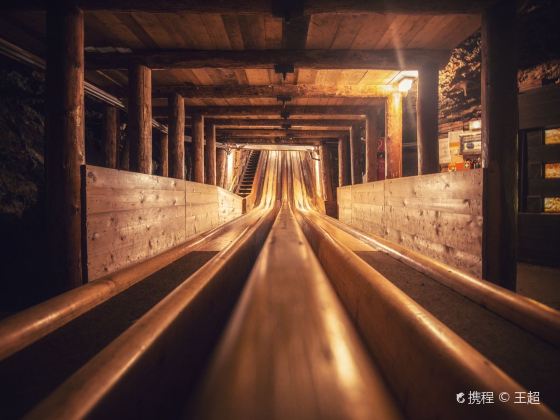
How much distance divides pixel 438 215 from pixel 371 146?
4671mm

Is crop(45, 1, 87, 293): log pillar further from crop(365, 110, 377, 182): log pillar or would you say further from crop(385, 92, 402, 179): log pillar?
crop(365, 110, 377, 182): log pillar

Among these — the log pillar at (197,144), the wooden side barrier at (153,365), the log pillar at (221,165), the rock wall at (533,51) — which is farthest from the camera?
the log pillar at (221,165)

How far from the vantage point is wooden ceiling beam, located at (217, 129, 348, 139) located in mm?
9750

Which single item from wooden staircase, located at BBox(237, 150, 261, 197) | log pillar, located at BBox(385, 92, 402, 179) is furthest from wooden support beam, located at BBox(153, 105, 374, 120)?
wooden staircase, located at BBox(237, 150, 261, 197)

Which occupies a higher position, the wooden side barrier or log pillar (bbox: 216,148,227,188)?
log pillar (bbox: 216,148,227,188)

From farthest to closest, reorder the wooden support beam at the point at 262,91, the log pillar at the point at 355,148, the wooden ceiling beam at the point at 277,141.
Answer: the wooden ceiling beam at the point at 277,141 < the log pillar at the point at 355,148 < the wooden support beam at the point at 262,91

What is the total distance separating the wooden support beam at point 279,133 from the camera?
32.0 feet

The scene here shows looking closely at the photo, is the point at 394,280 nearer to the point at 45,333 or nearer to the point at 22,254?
the point at 45,333

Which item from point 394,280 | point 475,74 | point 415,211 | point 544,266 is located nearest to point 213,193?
point 415,211

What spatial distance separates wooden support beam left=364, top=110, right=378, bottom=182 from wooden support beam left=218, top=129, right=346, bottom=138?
274 cm

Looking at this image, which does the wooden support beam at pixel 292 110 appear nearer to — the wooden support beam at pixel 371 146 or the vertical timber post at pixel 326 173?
the wooden support beam at pixel 371 146

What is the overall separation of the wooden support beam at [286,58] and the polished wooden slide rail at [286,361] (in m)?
3.59

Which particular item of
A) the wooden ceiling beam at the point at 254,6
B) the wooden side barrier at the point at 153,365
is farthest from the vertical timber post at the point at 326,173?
the wooden side barrier at the point at 153,365

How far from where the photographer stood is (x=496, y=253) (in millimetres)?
2705
